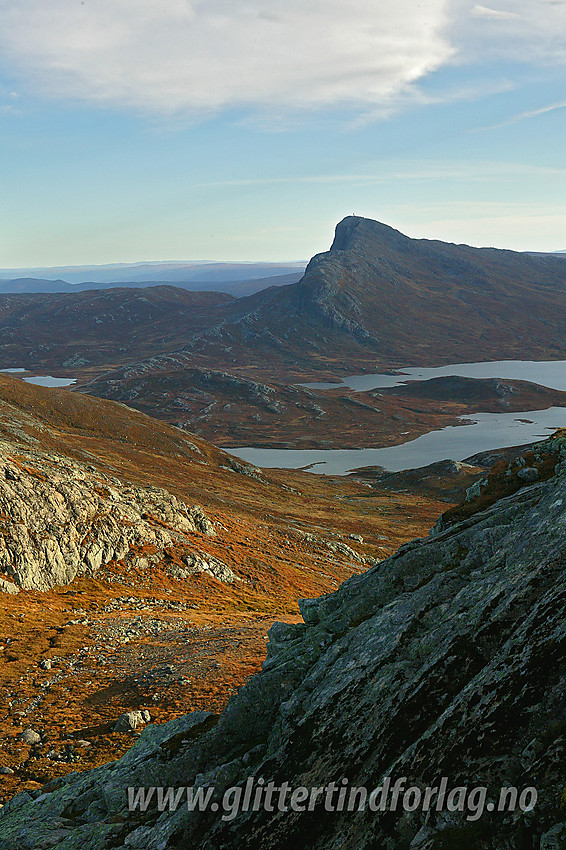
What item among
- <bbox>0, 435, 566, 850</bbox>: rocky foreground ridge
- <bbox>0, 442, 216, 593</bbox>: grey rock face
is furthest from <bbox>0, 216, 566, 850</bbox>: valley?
<bbox>0, 442, 216, 593</bbox>: grey rock face

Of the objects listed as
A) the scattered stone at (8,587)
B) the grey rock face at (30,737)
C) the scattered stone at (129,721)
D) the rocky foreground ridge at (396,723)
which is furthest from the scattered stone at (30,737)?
the scattered stone at (8,587)

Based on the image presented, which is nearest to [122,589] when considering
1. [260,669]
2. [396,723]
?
[260,669]

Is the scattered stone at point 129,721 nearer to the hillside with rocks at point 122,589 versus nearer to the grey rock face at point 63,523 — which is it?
the hillside with rocks at point 122,589

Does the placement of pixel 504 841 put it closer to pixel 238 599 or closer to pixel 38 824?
pixel 38 824

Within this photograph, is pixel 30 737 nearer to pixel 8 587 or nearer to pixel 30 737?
pixel 30 737

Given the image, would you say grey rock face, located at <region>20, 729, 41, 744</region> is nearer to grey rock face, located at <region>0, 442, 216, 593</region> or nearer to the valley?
the valley

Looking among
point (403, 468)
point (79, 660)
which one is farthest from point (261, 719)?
point (403, 468)
